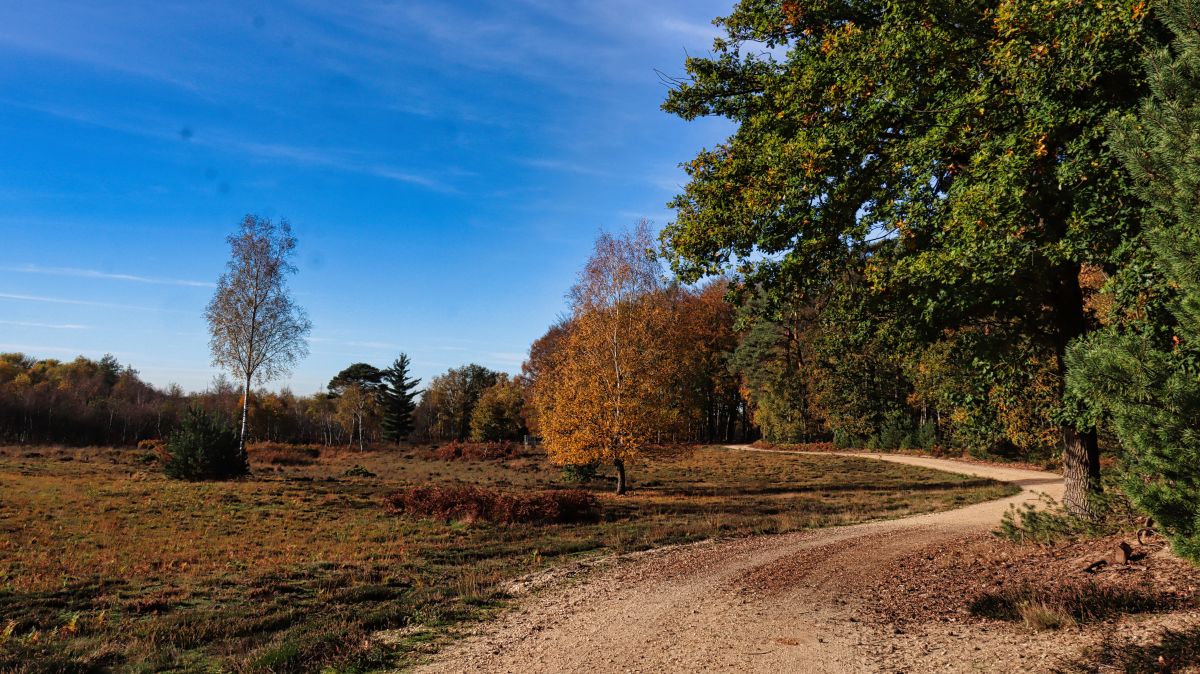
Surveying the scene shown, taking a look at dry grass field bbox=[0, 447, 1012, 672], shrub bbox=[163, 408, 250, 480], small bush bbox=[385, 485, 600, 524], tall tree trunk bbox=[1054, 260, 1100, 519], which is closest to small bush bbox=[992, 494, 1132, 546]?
tall tree trunk bbox=[1054, 260, 1100, 519]

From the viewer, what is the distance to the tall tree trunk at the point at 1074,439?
9.91 meters

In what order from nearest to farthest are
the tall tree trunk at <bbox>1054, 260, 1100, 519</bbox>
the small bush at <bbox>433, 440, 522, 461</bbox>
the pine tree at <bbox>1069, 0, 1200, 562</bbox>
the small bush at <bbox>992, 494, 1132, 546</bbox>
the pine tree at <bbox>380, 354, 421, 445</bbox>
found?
the pine tree at <bbox>1069, 0, 1200, 562</bbox>, the small bush at <bbox>992, 494, 1132, 546</bbox>, the tall tree trunk at <bbox>1054, 260, 1100, 519</bbox>, the small bush at <bbox>433, 440, 522, 461</bbox>, the pine tree at <bbox>380, 354, 421, 445</bbox>

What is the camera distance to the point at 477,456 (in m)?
46.2

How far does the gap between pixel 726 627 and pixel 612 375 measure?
18.2 m

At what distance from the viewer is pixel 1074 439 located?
35.5 ft

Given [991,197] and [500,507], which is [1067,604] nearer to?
[991,197]

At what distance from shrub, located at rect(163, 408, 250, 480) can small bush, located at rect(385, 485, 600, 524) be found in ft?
39.5

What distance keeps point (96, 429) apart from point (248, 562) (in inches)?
2680

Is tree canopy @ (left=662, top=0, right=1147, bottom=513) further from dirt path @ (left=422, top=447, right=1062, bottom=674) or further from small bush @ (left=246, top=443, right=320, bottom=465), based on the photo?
small bush @ (left=246, top=443, right=320, bottom=465)

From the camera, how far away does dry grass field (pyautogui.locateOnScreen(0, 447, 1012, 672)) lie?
7.23 meters

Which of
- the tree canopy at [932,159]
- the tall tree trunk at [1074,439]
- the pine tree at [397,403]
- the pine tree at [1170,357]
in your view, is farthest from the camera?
the pine tree at [397,403]

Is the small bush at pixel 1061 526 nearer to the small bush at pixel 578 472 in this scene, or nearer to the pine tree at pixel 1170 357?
the pine tree at pixel 1170 357

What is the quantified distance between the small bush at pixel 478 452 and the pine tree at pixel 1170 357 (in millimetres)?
42564

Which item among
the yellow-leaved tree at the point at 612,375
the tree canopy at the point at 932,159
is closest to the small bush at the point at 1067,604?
the tree canopy at the point at 932,159
